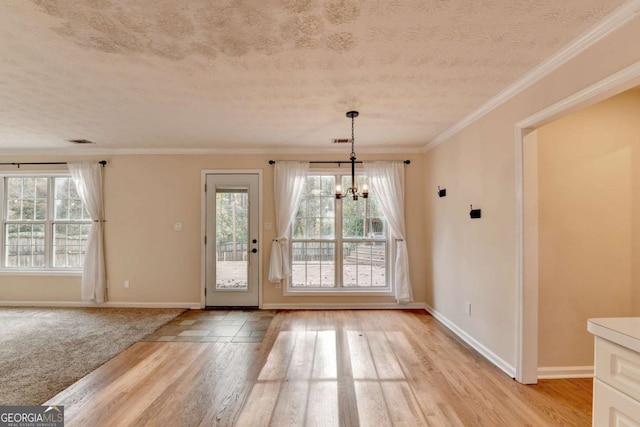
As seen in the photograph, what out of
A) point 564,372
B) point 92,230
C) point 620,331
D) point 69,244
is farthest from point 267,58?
point 69,244

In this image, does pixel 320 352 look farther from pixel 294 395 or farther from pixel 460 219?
pixel 460 219

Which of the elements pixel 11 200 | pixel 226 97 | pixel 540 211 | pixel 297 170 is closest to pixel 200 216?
pixel 297 170

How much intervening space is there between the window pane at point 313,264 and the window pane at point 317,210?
0.19m

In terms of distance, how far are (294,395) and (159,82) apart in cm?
281

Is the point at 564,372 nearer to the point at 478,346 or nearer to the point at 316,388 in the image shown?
the point at 478,346

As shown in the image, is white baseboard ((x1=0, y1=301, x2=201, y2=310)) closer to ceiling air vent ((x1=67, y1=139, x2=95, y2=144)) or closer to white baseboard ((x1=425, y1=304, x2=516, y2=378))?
ceiling air vent ((x1=67, y1=139, x2=95, y2=144))

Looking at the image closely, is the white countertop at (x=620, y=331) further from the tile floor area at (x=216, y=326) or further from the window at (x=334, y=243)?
the window at (x=334, y=243)

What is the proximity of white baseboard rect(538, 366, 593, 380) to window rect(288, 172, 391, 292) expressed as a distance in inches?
96.3

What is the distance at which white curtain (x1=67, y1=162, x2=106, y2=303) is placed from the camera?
4.89 meters

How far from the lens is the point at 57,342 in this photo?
3543 mm

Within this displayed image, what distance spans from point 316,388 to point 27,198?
572cm

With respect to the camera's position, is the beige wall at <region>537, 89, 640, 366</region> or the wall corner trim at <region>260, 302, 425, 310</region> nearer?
the beige wall at <region>537, 89, 640, 366</region>

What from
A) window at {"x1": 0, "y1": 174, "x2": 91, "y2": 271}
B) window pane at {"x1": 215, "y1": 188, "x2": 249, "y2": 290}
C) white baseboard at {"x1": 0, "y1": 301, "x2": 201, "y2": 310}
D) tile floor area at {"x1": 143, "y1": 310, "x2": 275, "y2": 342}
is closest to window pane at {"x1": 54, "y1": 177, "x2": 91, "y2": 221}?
window at {"x1": 0, "y1": 174, "x2": 91, "y2": 271}

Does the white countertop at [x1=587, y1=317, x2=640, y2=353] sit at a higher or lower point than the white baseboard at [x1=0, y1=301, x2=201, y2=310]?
higher
